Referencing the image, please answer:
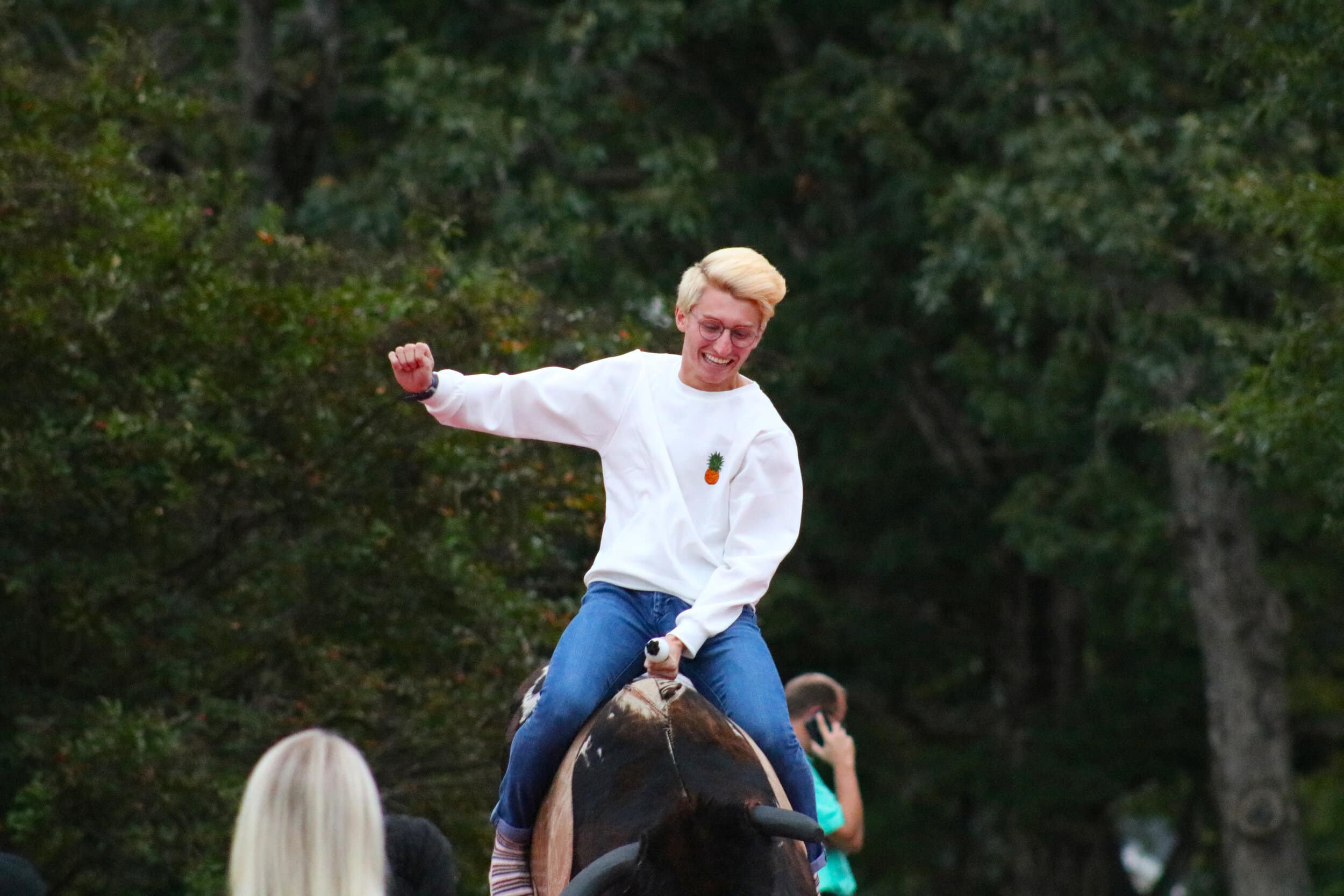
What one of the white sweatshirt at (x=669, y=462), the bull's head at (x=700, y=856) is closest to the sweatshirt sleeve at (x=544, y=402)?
the white sweatshirt at (x=669, y=462)

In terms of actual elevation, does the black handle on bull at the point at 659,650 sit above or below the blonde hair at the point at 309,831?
above

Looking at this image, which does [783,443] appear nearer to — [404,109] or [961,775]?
[404,109]

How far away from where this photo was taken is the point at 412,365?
5.45m

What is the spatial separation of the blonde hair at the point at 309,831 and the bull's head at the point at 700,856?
33.3 inches

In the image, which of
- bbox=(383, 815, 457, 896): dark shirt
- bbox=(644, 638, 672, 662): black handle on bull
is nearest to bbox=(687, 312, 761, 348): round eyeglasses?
bbox=(644, 638, 672, 662): black handle on bull

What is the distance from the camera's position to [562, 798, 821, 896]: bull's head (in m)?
4.79

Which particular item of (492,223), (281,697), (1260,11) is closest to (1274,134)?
(1260,11)

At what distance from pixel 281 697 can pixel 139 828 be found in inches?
48.7

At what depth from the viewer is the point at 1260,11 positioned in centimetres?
1130

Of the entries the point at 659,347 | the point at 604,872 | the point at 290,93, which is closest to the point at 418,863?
the point at 604,872

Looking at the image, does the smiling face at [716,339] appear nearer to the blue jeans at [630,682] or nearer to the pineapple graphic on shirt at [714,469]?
the pineapple graphic on shirt at [714,469]

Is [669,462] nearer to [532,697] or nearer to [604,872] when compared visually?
[532,697]

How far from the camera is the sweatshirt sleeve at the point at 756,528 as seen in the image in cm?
542

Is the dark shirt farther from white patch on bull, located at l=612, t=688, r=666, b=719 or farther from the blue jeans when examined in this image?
white patch on bull, located at l=612, t=688, r=666, b=719
